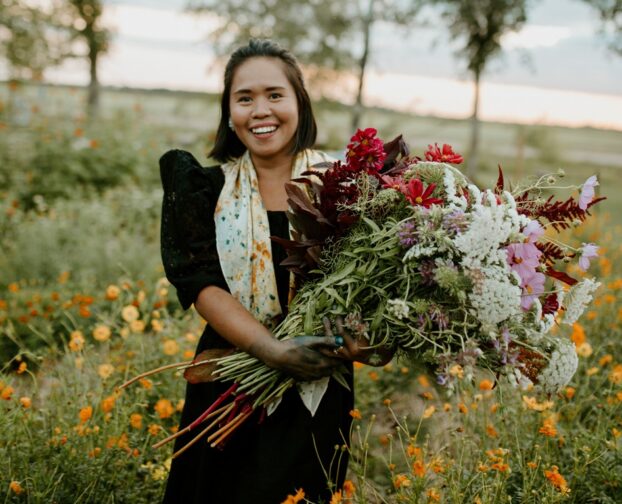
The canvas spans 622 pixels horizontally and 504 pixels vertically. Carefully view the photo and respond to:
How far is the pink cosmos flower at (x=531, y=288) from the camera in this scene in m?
1.52

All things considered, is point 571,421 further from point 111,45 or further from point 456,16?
point 111,45

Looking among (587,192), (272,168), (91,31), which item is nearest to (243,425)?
(272,168)

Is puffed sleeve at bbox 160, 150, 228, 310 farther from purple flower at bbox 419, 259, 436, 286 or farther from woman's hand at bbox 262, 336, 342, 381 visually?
purple flower at bbox 419, 259, 436, 286

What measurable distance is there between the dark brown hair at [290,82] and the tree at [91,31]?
36.2ft

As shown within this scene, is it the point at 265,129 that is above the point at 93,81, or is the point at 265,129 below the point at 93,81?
below

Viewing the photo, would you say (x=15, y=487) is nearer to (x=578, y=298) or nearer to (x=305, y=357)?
(x=305, y=357)

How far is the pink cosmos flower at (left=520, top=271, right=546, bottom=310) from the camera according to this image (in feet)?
5.00

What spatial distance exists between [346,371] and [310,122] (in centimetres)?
83

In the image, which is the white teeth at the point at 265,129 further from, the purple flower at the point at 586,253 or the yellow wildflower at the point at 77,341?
the yellow wildflower at the point at 77,341

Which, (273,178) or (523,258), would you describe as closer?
(523,258)

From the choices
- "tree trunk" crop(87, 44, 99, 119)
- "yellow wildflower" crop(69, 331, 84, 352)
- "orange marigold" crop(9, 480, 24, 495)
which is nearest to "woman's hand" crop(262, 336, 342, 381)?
"orange marigold" crop(9, 480, 24, 495)

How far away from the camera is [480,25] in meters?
10.9

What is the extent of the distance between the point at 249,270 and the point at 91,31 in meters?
13.0

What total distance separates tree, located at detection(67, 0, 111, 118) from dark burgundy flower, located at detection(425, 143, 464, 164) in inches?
461
